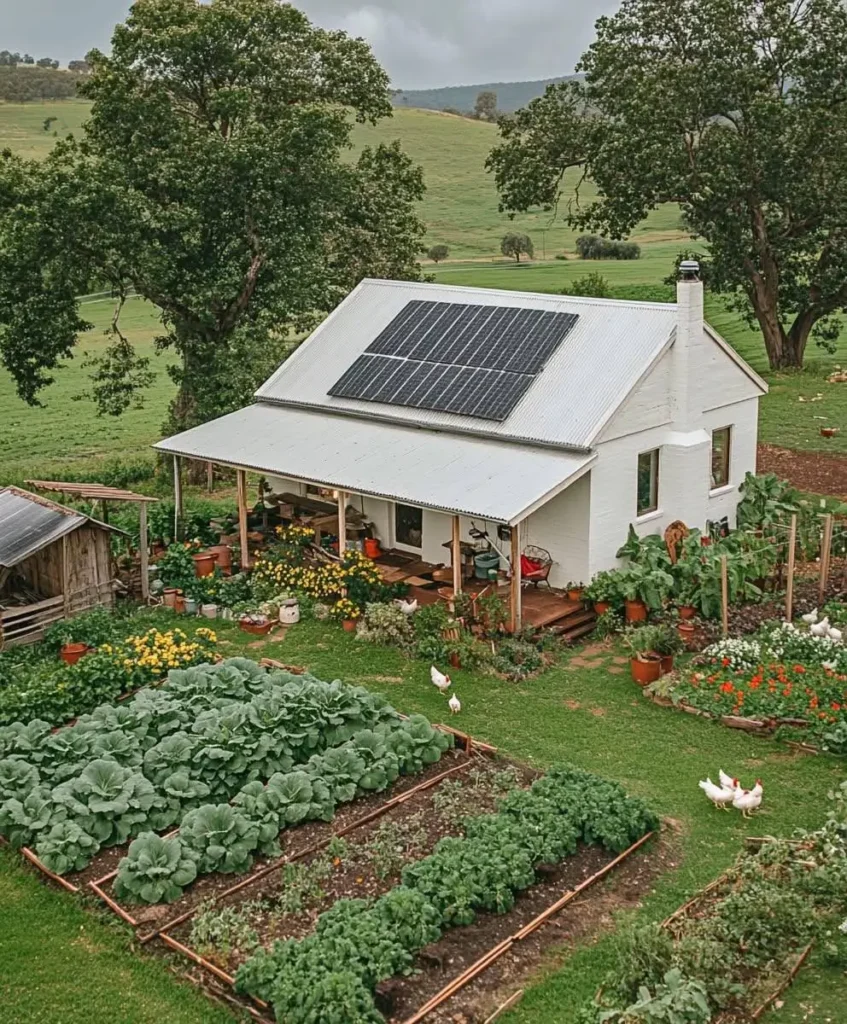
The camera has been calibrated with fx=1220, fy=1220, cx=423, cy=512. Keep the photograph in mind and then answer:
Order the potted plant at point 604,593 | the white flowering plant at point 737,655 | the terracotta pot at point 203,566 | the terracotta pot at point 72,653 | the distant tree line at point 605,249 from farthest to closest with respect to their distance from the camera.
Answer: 1. the distant tree line at point 605,249
2. the terracotta pot at point 203,566
3. the potted plant at point 604,593
4. the terracotta pot at point 72,653
5. the white flowering plant at point 737,655

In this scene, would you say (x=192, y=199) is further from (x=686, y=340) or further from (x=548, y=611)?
(x=548, y=611)

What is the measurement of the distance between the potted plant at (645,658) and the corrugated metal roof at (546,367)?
3.47 m

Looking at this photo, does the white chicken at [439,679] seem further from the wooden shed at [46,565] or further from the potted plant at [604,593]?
the wooden shed at [46,565]

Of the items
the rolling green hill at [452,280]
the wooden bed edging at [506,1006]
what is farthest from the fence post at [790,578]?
the rolling green hill at [452,280]

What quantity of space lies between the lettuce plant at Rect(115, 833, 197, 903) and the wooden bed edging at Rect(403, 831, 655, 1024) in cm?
307

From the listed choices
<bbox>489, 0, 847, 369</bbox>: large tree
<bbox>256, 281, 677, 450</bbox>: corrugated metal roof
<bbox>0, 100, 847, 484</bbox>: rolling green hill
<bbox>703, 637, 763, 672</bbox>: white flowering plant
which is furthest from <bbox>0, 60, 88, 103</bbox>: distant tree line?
<bbox>703, 637, 763, 672</bbox>: white flowering plant

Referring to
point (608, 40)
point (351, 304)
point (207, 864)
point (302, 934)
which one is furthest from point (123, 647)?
point (608, 40)

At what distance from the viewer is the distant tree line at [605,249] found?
70.7 metres

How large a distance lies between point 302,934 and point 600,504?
410 inches

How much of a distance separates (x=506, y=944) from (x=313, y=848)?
2609 millimetres

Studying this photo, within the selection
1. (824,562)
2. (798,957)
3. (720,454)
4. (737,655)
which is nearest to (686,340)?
(720,454)

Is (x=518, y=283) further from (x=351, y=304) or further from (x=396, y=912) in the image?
(x=396, y=912)

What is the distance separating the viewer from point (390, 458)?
2134 cm

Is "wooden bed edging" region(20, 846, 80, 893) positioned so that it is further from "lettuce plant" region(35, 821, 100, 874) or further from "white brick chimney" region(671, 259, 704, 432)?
"white brick chimney" region(671, 259, 704, 432)
